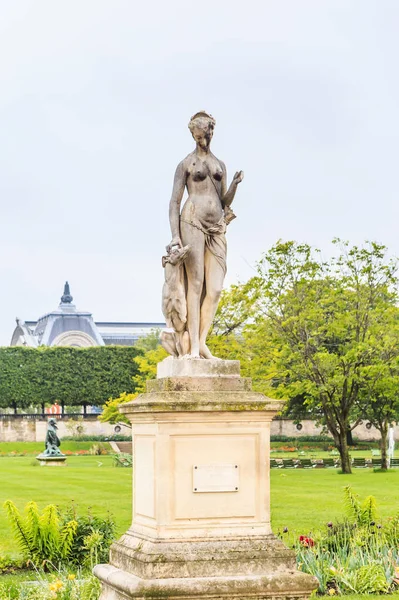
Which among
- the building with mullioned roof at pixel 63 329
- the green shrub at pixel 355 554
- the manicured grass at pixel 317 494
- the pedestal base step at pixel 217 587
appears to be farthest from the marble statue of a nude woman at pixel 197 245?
the building with mullioned roof at pixel 63 329

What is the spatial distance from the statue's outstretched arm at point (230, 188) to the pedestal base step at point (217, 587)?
130 inches

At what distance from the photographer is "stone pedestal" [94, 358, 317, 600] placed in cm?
827

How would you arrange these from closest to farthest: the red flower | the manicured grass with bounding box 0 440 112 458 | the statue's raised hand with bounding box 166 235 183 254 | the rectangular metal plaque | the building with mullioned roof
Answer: the rectangular metal plaque
the statue's raised hand with bounding box 166 235 183 254
the red flower
the manicured grass with bounding box 0 440 112 458
the building with mullioned roof

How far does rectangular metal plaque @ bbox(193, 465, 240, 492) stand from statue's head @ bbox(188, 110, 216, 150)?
2909 mm

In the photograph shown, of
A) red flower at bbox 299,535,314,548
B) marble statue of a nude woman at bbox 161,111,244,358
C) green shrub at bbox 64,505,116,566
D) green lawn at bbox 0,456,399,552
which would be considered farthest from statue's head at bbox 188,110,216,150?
green lawn at bbox 0,456,399,552

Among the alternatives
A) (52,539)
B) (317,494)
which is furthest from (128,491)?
(52,539)

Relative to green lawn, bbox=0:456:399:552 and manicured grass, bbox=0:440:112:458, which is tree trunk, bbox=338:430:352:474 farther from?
manicured grass, bbox=0:440:112:458

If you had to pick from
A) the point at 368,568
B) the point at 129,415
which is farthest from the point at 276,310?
the point at 129,415

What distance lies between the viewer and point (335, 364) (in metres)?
33.4

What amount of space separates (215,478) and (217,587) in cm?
89

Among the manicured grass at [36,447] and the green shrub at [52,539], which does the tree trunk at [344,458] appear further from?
the manicured grass at [36,447]

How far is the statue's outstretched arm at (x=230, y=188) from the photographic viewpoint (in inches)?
368

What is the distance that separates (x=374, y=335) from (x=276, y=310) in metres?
3.38

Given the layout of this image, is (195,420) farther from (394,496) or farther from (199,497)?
(394,496)
